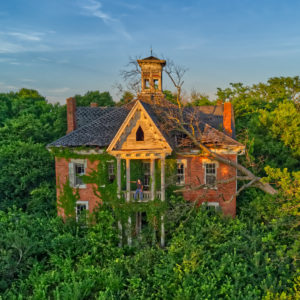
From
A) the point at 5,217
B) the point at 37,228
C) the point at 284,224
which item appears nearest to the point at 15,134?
the point at 5,217

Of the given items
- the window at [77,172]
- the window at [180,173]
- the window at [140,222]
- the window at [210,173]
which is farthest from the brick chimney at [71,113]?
the window at [210,173]

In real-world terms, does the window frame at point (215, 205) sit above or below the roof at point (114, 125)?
below

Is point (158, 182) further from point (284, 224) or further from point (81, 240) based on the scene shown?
point (284, 224)

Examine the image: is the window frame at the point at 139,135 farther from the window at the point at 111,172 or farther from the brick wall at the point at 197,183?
the brick wall at the point at 197,183

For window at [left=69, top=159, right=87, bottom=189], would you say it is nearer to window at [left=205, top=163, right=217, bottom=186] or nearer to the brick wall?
the brick wall

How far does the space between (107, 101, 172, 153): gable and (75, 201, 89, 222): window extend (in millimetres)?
6117

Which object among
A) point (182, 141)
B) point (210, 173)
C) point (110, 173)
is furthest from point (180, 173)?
point (110, 173)

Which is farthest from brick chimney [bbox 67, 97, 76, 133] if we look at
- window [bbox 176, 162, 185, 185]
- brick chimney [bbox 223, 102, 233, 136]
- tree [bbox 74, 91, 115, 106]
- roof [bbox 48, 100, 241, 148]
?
tree [bbox 74, 91, 115, 106]

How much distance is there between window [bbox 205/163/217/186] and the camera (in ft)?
71.1

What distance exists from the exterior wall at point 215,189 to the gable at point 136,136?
387 cm

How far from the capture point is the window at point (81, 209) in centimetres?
2078

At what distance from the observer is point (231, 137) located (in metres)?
22.0

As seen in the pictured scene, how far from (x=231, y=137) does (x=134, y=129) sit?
8.80 m

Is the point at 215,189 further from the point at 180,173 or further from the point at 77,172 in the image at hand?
the point at 77,172
